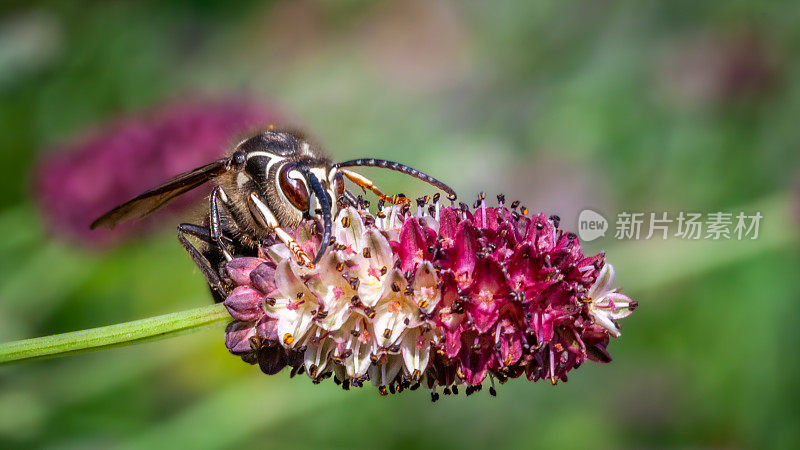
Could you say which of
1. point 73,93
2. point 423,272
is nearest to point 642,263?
point 423,272

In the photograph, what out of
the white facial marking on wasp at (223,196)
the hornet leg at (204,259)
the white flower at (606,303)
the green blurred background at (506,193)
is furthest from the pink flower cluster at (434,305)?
the green blurred background at (506,193)

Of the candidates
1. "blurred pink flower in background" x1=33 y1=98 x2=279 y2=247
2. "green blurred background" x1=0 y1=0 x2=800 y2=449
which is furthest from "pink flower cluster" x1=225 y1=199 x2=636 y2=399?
"blurred pink flower in background" x1=33 y1=98 x2=279 y2=247

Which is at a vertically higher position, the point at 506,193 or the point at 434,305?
the point at 434,305

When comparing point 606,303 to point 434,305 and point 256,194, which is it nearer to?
point 434,305

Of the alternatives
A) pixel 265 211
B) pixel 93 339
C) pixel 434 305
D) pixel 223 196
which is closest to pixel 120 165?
pixel 223 196

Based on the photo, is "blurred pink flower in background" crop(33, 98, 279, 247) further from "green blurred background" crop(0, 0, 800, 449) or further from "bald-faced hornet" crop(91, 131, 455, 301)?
"bald-faced hornet" crop(91, 131, 455, 301)

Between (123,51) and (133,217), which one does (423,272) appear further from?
(123,51)
